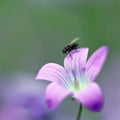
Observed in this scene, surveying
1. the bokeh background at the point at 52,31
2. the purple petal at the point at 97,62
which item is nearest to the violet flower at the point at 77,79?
the purple petal at the point at 97,62

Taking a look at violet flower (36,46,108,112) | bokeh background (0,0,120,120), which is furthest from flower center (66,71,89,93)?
bokeh background (0,0,120,120)

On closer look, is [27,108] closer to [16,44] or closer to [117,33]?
[117,33]

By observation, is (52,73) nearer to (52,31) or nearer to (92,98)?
(92,98)

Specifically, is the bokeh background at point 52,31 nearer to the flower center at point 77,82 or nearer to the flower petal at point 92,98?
the flower center at point 77,82

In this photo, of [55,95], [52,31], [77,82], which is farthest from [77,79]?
[52,31]

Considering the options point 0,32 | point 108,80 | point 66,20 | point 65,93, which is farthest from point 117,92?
point 0,32

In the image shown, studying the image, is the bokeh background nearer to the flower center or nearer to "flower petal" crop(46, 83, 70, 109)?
the flower center
